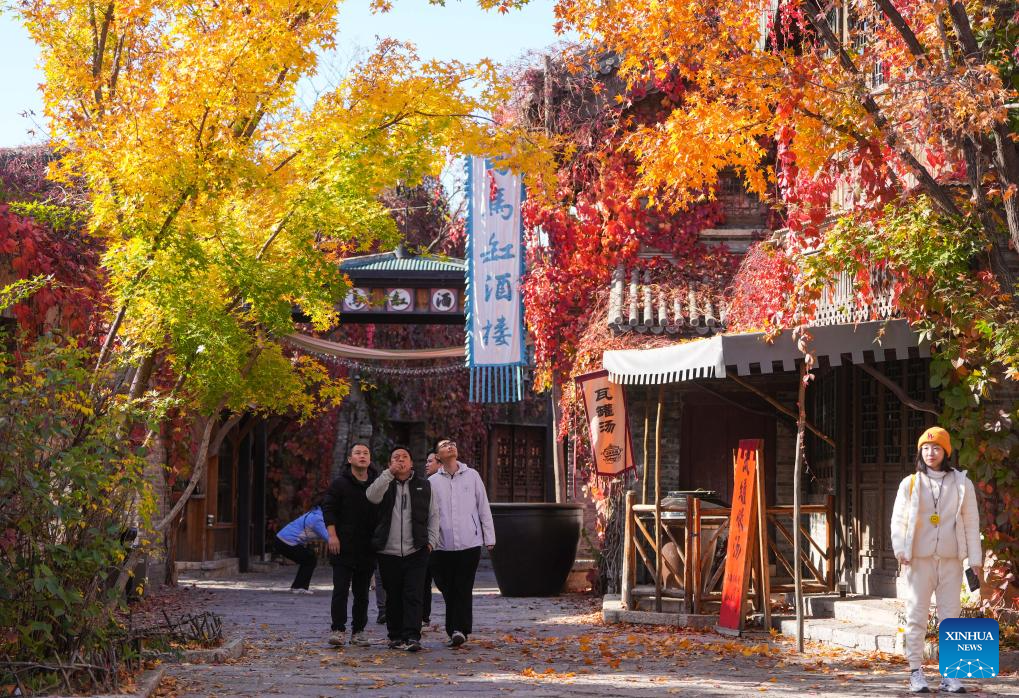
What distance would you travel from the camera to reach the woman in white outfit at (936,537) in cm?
878

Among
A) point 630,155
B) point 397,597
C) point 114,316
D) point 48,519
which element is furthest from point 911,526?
point 630,155

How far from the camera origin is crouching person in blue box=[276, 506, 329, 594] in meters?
18.2

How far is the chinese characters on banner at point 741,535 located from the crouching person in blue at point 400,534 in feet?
8.95

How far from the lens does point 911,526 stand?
884 centimetres

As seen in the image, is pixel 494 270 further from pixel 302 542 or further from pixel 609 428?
pixel 302 542

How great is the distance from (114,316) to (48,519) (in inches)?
151

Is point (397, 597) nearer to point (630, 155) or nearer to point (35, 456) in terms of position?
point (35, 456)

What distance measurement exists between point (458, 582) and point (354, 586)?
91 cm

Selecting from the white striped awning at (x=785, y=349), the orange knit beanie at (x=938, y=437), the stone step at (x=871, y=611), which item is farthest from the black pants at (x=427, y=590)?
the orange knit beanie at (x=938, y=437)

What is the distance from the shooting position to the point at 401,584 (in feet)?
36.9

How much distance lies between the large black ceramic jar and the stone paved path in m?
3.42

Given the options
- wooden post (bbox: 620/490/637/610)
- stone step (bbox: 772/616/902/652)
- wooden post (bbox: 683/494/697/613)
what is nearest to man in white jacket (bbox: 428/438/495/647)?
wooden post (bbox: 683/494/697/613)

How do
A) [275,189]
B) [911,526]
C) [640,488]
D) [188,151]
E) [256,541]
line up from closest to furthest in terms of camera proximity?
[911,526] → [188,151] → [275,189] → [640,488] → [256,541]

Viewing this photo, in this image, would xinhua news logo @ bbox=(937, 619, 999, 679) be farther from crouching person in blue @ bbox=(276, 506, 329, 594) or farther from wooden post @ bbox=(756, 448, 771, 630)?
crouching person in blue @ bbox=(276, 506, 329, 594)
